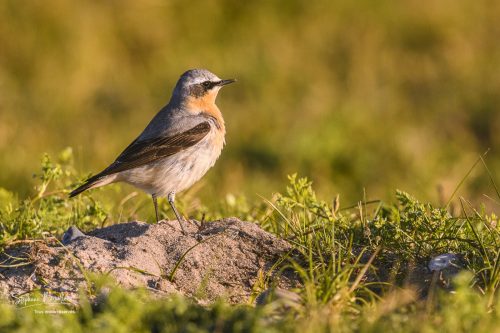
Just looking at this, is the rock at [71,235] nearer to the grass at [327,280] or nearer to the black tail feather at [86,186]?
the grass at [327,280]

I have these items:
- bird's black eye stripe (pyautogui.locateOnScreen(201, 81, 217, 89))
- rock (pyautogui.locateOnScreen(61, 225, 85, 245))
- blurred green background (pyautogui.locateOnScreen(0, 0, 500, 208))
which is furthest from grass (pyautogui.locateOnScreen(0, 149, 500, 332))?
blurred green background (pyautogui.locateOnScreen(0, 0, 500, 208))

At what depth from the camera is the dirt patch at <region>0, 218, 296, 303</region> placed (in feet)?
18.8

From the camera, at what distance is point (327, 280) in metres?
5.03

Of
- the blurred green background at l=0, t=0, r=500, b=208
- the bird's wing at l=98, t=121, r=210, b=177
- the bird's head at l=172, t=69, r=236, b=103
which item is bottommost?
the blurred green background at l=0, t=0, r=500, b=208

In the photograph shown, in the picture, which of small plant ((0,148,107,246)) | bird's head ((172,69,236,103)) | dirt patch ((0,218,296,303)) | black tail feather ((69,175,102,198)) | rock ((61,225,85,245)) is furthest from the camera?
bird's head ((172,69,236,103))

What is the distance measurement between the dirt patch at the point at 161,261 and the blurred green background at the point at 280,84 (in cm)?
396

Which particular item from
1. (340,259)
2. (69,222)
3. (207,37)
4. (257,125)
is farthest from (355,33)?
(340,259)

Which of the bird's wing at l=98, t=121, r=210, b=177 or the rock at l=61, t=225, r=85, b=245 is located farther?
the bird's wing at l=98, t=121, r=210, b=177

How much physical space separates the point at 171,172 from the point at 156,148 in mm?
274

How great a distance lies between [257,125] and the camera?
12953 millimetres

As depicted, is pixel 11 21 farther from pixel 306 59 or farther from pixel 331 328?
pixel 331 328

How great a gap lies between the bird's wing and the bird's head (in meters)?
0.69

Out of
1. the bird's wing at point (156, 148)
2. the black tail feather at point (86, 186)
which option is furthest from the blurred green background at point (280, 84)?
the black tail feather at point (86, 186)

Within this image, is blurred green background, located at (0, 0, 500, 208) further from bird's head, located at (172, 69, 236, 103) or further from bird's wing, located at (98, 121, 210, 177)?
bird's wing, located at (98, 121, 210, 177)
